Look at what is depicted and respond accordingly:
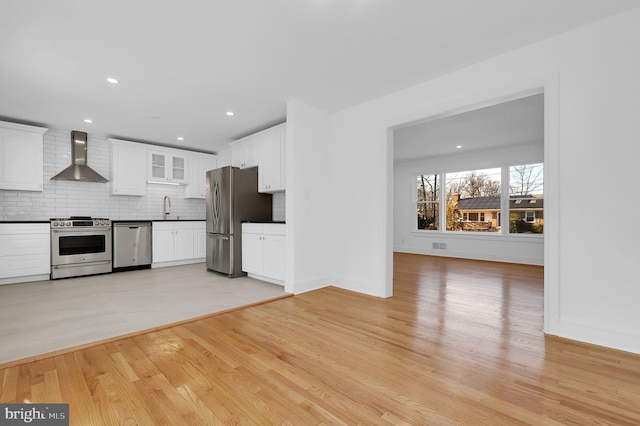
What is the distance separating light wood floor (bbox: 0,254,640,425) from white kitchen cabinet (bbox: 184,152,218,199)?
422cm

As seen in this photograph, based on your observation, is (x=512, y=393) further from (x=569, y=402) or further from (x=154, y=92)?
(x=154, y=92)

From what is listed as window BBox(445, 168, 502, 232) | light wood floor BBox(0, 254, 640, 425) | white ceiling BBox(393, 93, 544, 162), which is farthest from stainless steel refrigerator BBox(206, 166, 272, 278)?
window BBox(445, 168, 502, 232)

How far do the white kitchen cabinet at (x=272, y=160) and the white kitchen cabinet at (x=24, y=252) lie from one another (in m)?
3.33

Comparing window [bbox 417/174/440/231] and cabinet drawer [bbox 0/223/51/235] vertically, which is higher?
window [bbox 417/174/440/231]

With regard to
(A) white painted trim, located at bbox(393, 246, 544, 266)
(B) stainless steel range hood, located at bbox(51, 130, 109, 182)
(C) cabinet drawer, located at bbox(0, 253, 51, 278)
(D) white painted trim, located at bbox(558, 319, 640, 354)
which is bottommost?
(A) white painted trim, located at bbox(393, 246, 544, 266)

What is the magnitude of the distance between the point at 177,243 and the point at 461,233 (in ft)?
21.0

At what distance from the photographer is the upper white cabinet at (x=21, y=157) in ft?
14.5

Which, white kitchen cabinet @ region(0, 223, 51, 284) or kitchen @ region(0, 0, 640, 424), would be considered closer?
kitchen @ region(0, 0, 640, 424)

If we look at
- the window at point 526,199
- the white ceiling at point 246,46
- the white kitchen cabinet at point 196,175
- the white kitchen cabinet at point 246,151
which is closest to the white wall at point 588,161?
the white ceiling at point 246,46

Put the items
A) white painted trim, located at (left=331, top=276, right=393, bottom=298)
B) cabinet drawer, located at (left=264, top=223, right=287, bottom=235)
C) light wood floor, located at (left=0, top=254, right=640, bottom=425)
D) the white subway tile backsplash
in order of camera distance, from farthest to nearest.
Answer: the white subway tile backsplash, cabinet drawer, located at (left=264, top=223, right=287, bottom=235), white painted trim, located at (left=331, top=276, right=393, bottom=298), light wood floor, located at (left=0, top=254, right=640, bottom=425)

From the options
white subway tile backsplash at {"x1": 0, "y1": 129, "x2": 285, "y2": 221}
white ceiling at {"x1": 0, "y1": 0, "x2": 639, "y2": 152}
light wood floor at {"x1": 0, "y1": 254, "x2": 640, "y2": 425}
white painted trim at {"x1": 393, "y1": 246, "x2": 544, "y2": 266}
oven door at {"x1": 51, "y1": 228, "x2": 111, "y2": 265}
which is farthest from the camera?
white painted trim at {"x1": 393, "y1": 246, "x2": 544, "y2": 266}

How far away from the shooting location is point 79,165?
516 cm

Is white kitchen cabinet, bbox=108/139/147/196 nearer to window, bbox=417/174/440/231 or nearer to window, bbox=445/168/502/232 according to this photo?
window, bbox=417/174/440/231

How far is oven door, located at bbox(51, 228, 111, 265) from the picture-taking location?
4566 mm
